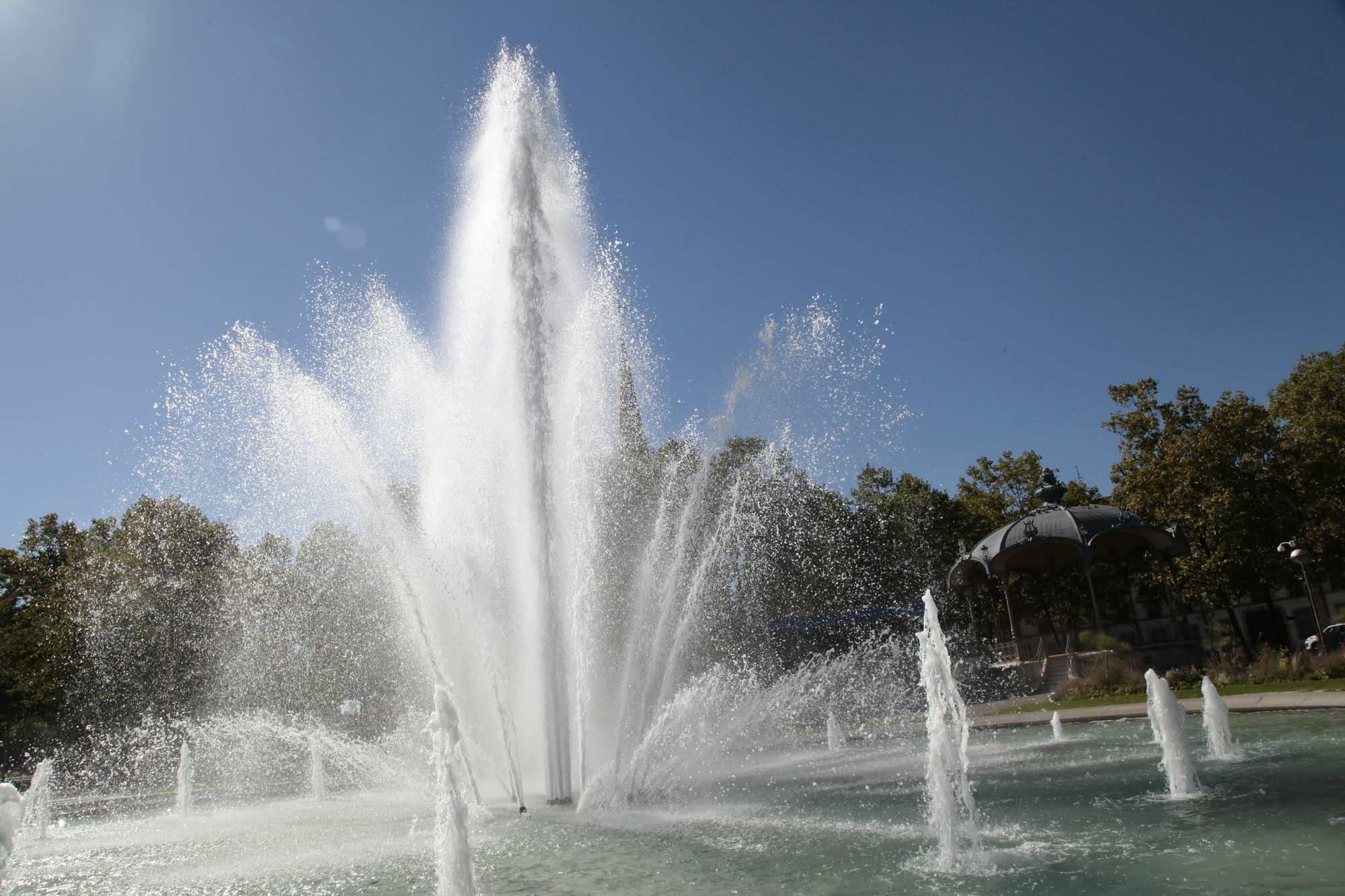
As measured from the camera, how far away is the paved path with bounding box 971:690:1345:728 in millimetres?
13930

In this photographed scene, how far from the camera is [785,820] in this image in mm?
8219

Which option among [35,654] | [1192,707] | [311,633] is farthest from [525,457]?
[35,654]

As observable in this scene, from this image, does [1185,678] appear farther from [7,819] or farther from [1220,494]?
[7,819]

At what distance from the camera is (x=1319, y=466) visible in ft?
94.6

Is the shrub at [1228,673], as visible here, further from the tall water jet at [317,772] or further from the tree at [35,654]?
the tree at [35,654]

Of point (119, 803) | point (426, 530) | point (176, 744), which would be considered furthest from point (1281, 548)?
point (176, 744)

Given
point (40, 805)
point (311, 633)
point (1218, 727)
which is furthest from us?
point (311, 633)

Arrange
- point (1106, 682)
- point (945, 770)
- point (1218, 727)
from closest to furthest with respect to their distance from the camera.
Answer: point (945, 770) → point (1218, 727) → point (1106, 682)

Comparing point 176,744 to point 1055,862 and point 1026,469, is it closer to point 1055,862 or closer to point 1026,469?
point 1055,862

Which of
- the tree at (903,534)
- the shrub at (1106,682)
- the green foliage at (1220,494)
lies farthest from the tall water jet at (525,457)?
the tree at (903,534)

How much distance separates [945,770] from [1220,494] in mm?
26756

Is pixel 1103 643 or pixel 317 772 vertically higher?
pixel 1103 643

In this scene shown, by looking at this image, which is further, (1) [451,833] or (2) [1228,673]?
(2) [1228,673]

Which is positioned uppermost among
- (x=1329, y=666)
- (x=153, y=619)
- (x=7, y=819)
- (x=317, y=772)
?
(x=153, y=619)
